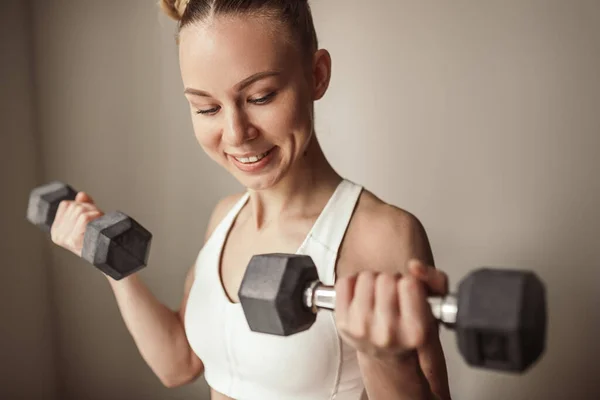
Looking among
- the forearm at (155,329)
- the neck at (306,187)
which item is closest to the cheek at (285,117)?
the neck at (306,187)

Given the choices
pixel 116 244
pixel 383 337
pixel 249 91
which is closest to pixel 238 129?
pixel 249 91

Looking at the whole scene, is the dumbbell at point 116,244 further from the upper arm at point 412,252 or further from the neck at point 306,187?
the upper arm at point 412,252

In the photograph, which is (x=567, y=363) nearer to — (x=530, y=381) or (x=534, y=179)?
(x=530, y=381)

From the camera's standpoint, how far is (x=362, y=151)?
1412 mm

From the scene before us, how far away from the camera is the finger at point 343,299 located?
0.64 metres

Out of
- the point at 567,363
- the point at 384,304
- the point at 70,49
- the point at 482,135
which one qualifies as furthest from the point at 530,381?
the point at 70,49

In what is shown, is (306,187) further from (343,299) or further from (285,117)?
(343,299)

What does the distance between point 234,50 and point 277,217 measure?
1.03 ft

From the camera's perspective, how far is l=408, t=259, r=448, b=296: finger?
0.64 metres

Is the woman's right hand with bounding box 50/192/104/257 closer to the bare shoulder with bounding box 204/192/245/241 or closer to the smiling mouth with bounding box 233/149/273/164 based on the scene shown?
the bare shoulder with bounding box 204/192/245/241

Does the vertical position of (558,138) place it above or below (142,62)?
below

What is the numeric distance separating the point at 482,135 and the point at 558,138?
0.49 feet

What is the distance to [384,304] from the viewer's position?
62 centimetres

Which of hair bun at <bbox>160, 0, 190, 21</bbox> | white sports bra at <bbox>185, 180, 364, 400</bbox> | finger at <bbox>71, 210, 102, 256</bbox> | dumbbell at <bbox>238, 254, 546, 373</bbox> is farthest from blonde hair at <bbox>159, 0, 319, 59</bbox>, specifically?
dumbbell at <bbox>238, 254, 546, 373</bbox>
